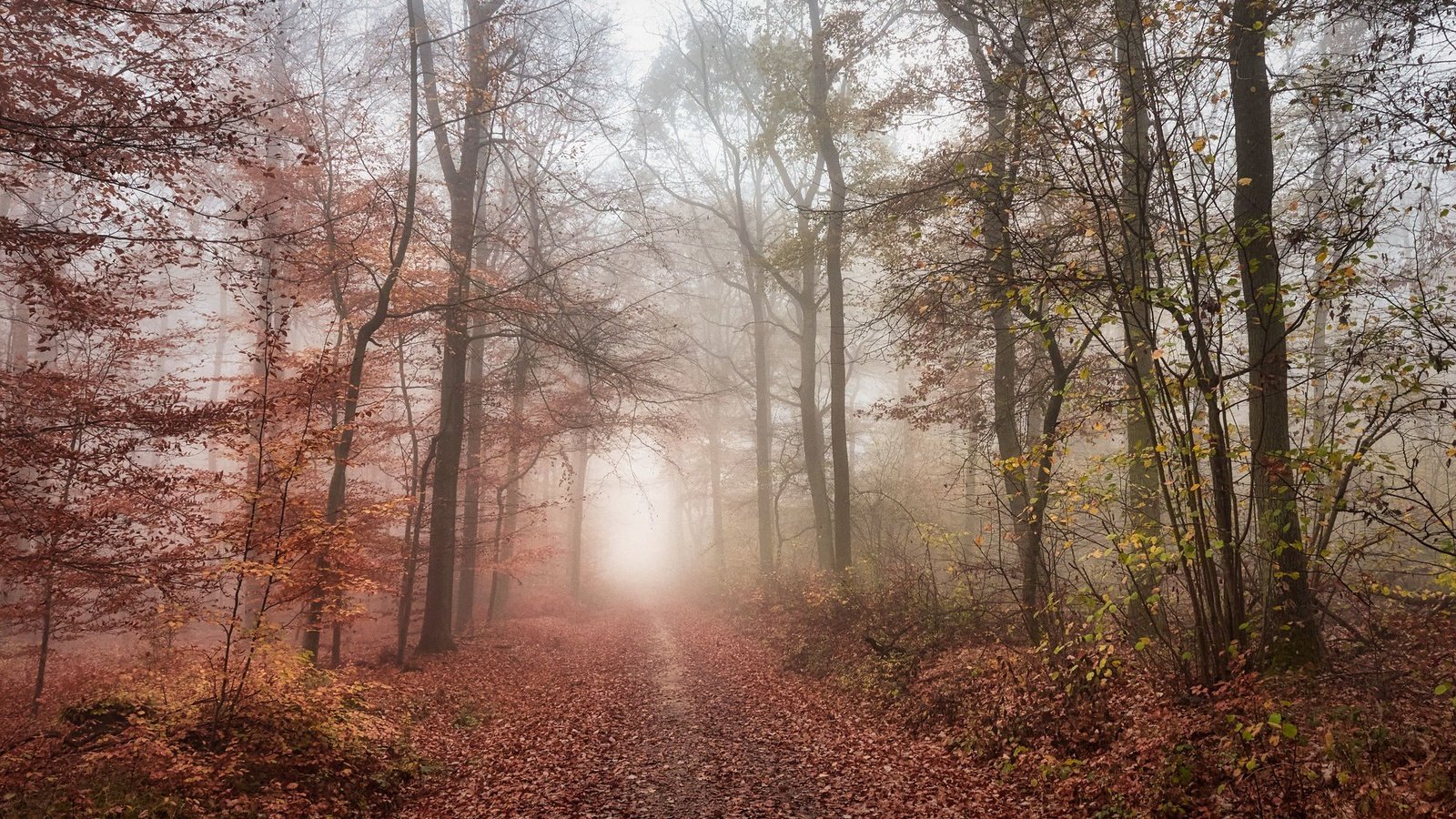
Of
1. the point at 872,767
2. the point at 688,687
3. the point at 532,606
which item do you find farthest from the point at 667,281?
the point at 872,767

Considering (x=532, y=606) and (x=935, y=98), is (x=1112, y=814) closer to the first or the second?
(x=935, y=98)

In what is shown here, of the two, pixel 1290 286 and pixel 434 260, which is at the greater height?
pixel 434 260

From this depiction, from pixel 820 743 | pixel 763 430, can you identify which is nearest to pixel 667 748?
pixel 820 743

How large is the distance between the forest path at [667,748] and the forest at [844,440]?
0.08m

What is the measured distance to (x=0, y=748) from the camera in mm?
6070

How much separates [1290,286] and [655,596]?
28332mm

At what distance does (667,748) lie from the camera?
27.2ft

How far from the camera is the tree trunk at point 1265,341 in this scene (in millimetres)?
5598

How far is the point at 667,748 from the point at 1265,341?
738 cm

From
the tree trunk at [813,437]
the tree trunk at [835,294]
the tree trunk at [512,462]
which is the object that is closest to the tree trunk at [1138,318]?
the tree trunk at [835,294]

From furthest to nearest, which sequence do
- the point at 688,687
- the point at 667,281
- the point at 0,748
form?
1. the point at 667,281
2. the point at 688,687
3. the point at 0,748

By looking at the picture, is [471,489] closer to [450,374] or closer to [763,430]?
[450,374]

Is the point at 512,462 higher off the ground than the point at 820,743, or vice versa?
the point at 512,462

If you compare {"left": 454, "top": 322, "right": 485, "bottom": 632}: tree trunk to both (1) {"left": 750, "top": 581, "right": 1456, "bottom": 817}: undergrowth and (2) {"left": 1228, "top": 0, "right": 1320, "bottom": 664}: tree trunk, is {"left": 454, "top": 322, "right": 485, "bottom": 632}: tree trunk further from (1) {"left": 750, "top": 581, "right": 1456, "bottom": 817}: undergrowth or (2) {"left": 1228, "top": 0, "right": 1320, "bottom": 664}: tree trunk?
(2) {"left": 1228, "top": 0, "right": 1320, "bottom": 664}: tree trunk
